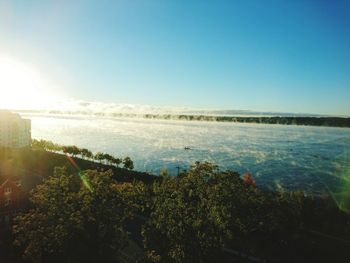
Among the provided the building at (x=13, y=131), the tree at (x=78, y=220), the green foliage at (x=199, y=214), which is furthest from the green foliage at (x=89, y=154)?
the green foliage at (x=199, y=214)

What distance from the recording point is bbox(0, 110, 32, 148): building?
5807 inches

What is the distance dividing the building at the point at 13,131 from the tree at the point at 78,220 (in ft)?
446

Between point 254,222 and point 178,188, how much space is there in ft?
26.4

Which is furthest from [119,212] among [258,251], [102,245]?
[258,251]

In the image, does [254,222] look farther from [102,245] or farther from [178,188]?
[102,245]

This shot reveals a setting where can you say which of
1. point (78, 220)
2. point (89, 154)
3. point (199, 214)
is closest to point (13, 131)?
point (89, 154)

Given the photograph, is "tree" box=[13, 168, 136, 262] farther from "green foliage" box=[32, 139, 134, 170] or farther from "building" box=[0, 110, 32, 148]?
"building" box=[0, 110, 32, 148]

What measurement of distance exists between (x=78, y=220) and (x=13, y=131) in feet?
466

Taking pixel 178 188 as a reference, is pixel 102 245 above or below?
below

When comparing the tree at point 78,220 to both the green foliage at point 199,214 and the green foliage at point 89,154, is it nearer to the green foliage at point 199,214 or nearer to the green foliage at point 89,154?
the green foliage at point 199,214

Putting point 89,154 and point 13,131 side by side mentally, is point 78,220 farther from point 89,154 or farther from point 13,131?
point 13,131

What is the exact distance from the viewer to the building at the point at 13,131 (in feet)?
484

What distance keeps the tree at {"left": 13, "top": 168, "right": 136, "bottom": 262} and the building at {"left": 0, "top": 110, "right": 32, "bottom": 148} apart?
135798 mm

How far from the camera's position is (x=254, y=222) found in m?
29.4
